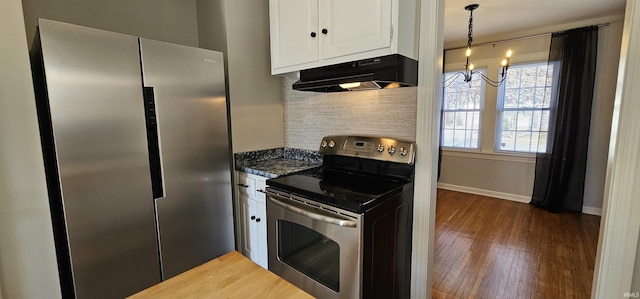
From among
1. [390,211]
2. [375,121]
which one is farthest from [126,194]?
[375,121]

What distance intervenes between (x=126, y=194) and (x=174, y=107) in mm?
568

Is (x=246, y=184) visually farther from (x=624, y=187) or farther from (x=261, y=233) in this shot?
(x=624, y=187)

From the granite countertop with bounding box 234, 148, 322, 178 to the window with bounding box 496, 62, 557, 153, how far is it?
3.37 meters

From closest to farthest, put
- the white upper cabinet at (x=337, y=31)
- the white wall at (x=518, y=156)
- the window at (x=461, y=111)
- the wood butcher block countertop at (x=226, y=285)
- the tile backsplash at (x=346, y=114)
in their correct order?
the wood butcher block countertop at (x=226, y=285)
the white upper cabinet at (x=337, y=31)
the tile backsplash at (x=346, y=114)
the white wall at (x=518, y=156)
the window at (x=461, y=111)

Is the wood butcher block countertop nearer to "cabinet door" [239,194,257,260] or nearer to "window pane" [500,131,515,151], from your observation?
"cabinet door" [239,194,257,260]

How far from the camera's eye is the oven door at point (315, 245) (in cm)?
132

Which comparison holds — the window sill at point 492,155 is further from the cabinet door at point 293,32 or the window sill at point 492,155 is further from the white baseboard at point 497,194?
the cabinet door at point 293,32

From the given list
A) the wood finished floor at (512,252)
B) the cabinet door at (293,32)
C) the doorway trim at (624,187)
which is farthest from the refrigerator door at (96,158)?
the doorway trim at (624,187)

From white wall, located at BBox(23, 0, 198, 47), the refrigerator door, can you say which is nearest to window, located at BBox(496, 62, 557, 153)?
white wall, located at BBox(23, 0, 198, 47)

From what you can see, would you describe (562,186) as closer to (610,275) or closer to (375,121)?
(610,275)

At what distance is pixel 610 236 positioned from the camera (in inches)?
44.3

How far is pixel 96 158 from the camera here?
54.5 inches

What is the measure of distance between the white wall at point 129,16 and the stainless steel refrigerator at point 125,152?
1.40ft

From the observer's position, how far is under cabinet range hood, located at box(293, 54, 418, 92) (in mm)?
1410
